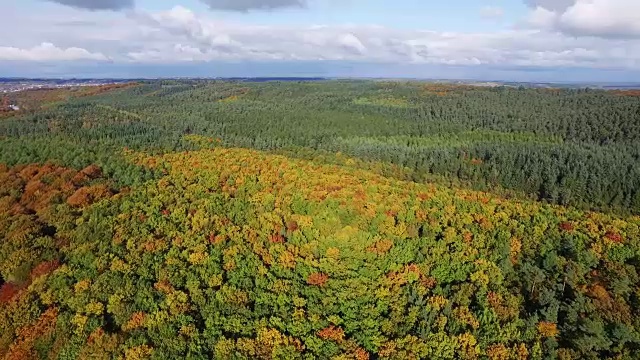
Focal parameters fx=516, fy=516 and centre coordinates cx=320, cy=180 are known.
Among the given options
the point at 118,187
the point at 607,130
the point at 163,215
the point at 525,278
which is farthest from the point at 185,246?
the point at 607,130

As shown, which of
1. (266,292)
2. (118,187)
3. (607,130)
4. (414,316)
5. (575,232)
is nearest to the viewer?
(414,316)

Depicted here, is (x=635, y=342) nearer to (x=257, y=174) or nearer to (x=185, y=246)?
(x=185, y=246)

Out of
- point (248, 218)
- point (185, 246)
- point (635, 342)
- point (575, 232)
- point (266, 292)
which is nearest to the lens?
point (635, 342)

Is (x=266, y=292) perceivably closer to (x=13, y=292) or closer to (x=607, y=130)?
(x=13, y=292)

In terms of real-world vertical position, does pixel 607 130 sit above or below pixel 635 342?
above

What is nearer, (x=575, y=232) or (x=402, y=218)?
(x=575, y=232)

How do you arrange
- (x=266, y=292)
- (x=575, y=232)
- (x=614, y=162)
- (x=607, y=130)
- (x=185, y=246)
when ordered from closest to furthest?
(x=266, y=292), (x=185, y=246), (x=575, y=232), (x=614, y=162), (x=607, y=130)

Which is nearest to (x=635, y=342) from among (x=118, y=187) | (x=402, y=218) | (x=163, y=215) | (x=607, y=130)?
(x=402, y=218)
